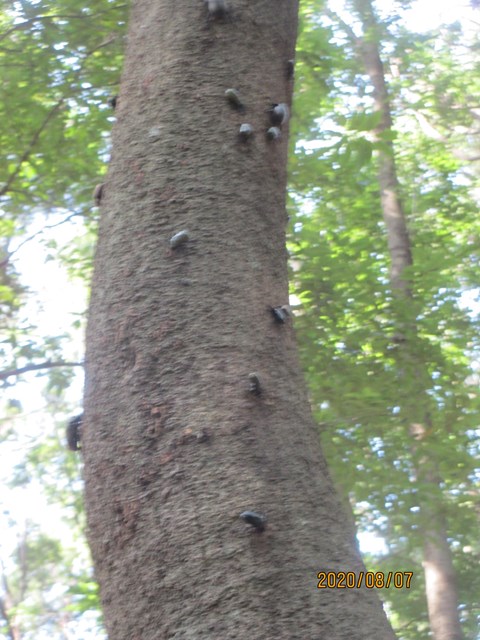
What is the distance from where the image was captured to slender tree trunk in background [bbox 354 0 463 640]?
15.1ft

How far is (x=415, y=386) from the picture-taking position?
451 cm

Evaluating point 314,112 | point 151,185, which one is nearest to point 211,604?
point 151,185

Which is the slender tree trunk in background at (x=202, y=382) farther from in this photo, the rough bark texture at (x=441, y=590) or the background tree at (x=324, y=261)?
the rough bark texture at (x=441, y=590)

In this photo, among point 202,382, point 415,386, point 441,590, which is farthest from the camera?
point 441,590

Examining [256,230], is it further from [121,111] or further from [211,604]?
[211,604]

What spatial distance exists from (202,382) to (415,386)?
329cm

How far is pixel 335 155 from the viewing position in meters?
4.37

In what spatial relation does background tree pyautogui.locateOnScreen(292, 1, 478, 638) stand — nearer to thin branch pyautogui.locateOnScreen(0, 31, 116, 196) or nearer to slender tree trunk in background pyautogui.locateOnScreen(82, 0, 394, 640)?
thin branch pyautogui.locateOnScreen(0, 31, 116, 196)

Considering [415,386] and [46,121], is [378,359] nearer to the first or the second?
[415,386]

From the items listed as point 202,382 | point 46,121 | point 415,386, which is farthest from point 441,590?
point 202,382

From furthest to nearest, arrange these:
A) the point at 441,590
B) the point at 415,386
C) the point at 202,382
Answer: the point at 441,590
the point at 415,386
the point at 202,382

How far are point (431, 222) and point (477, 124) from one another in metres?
6.07

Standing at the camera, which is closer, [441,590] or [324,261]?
[324,261]

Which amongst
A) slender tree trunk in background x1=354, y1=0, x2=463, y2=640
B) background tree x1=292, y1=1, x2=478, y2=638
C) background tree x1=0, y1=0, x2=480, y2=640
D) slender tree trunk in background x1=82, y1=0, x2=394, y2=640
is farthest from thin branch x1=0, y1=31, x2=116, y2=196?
slender tree trunk in background x1=82, y1=0, x2=394, y2=640
